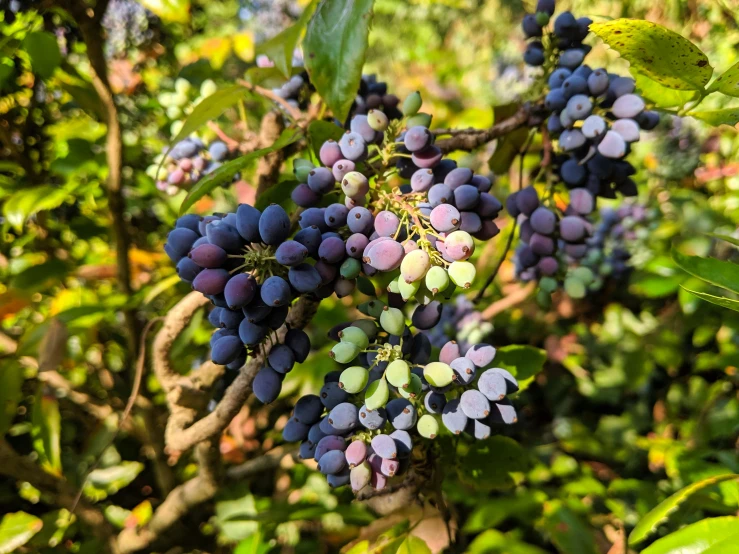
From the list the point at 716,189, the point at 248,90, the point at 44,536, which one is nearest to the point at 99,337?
the point at 44,536

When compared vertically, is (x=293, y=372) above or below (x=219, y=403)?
below

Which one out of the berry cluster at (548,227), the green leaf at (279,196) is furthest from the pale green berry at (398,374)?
the berry cluster at (548,227)

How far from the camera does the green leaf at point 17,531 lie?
99 centimetres

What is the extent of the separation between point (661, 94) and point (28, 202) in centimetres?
118

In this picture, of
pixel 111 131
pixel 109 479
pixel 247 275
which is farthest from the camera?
pixel 109 479

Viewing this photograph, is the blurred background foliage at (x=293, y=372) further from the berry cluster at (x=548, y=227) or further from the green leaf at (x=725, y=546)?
the green leaf at (x=725, y=546)

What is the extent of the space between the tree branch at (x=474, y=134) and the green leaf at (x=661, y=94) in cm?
15

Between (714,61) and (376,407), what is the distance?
201 centimetres

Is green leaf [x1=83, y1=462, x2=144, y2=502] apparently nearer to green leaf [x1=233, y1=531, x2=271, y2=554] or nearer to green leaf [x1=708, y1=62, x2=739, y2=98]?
green leaf [x1=233, y1=531, x2=271, y2=554]

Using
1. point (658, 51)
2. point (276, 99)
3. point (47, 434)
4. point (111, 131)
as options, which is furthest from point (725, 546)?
point (47, 434)

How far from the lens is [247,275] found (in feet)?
1.61

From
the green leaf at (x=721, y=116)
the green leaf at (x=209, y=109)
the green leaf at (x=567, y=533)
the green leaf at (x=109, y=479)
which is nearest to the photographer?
the green leaf at (x=721, y=116)

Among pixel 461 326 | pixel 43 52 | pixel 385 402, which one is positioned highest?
pixel 43 52

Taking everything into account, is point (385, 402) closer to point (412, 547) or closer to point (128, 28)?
point (412, 547)
